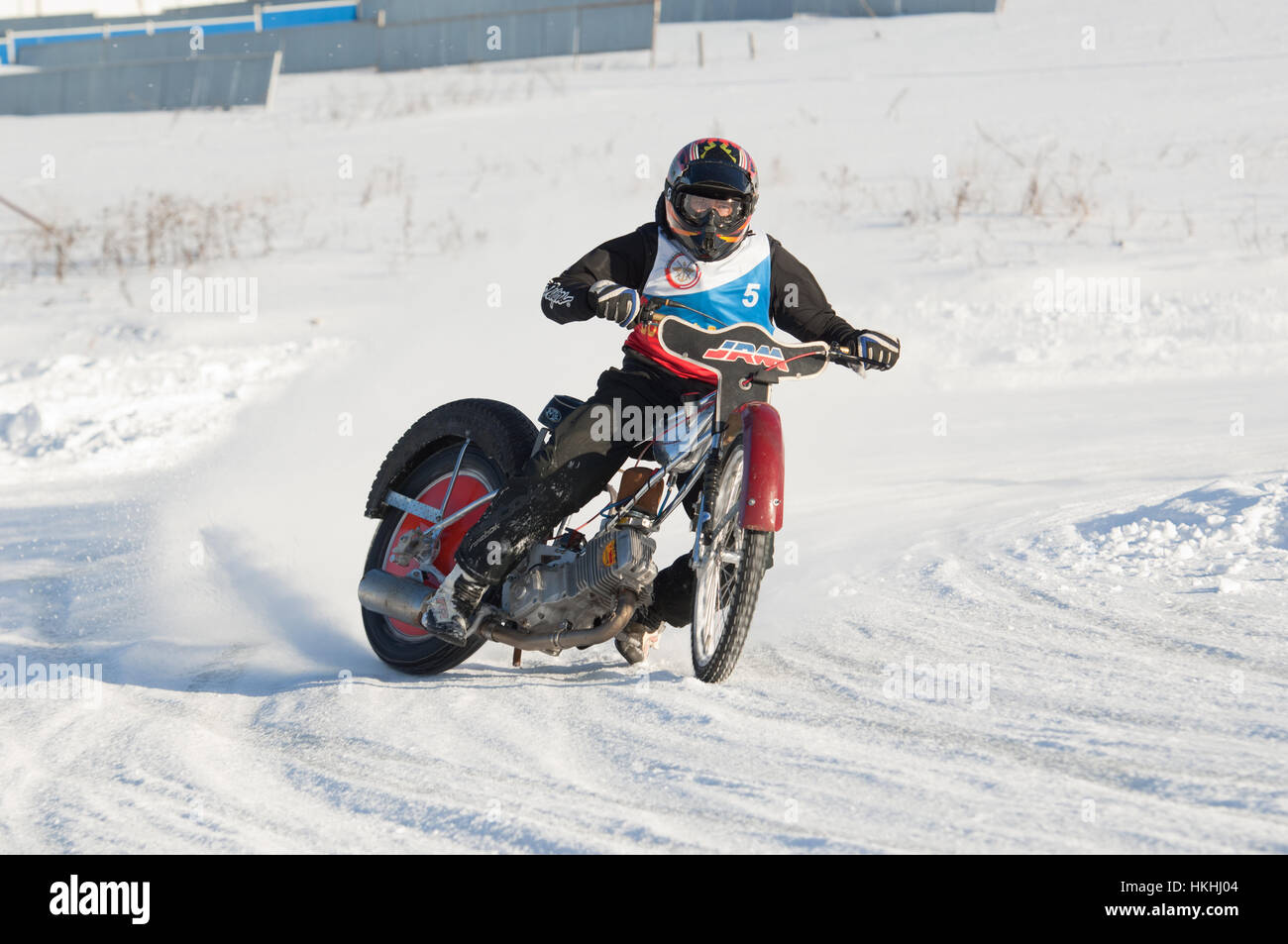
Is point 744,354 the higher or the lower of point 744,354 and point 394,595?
the higher

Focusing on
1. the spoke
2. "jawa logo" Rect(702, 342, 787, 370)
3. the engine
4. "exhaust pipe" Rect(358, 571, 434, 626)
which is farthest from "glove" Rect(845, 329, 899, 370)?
"exhaust pipe" Rect(358, 571, 434, 626)

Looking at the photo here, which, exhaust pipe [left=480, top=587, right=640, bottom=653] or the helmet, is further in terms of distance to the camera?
the helmet

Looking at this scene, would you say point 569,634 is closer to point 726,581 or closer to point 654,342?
point 726,581

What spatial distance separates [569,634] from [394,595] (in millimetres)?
894

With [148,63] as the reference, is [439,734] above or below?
below

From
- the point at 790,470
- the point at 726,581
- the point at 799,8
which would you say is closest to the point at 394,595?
the point at 726,581

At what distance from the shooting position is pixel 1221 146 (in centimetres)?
1767

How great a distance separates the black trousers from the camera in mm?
5430

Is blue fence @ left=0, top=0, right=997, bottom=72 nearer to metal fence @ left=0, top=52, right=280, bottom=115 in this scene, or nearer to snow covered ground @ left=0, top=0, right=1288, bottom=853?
metal fence @ left=0, top=52, right=280, bottom=115

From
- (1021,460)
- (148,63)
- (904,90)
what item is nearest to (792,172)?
(904,90)

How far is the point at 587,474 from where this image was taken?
5453 mm

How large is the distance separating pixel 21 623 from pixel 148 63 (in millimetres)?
23627

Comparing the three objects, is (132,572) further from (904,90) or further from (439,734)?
(904,90)

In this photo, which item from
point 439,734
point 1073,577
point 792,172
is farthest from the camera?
point 792,172
